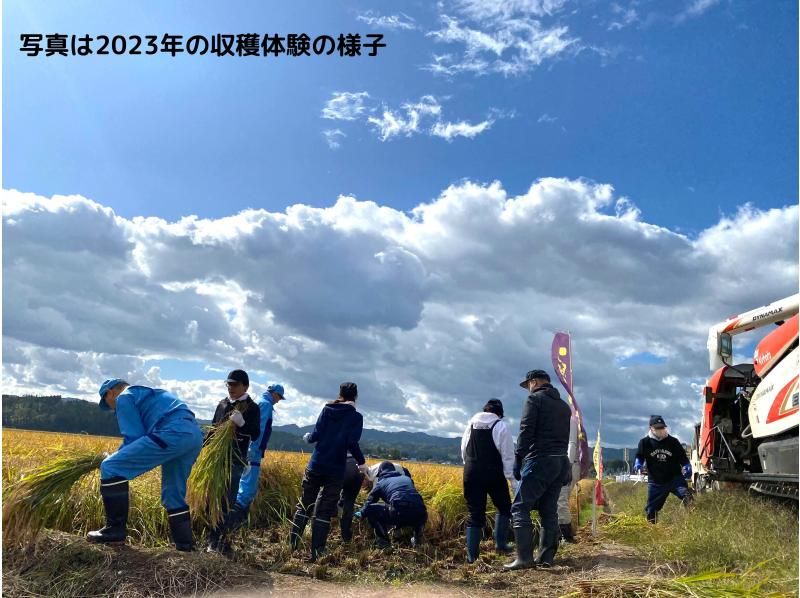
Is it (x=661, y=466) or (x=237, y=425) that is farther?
(x=661, y=466)

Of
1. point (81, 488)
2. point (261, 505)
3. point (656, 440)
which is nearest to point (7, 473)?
point (81, 488)

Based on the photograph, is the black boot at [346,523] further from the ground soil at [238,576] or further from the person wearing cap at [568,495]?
the person wearing cap at [568,495]

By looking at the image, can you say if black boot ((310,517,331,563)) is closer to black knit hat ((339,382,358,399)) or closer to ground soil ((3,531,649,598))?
ground soil ((3,531,649,598))

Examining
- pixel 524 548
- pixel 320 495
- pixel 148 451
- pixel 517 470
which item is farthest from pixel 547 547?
pixel 148 451

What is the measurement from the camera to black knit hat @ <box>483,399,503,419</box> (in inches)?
333

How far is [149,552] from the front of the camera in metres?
6.39

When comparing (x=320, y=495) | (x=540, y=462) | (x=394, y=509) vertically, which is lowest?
(x=394, y=509)

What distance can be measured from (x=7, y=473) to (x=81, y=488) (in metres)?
0.87

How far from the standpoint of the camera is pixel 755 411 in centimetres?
1023

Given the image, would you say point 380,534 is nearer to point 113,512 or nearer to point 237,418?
point 237,418

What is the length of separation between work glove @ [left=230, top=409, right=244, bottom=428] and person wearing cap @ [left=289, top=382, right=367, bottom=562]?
0.91 meters

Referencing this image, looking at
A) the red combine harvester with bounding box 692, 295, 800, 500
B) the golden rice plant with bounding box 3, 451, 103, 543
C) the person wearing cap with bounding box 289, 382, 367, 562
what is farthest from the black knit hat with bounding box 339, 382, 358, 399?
the red combine harvester with bounding box 692, 295, 800, 500

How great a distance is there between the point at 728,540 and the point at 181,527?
5542mm

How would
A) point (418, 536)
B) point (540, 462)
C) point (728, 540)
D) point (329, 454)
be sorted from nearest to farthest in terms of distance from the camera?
point (728, 540)
point (540, 462)
point (329, 454)
point (418, 536)
